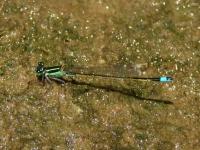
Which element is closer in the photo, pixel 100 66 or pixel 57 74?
pixel 57 74

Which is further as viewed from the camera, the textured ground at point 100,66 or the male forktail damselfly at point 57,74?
the male forktail damselfly at point 57,74

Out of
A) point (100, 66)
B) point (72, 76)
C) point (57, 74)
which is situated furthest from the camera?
point (100, 66)

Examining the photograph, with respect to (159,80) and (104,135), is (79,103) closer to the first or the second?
(104,135)

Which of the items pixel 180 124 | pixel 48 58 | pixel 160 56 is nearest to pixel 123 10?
pixel 160 56

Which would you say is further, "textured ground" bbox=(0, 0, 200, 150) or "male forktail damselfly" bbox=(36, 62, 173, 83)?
"male forktail damselfly" bbox=(36, 62, 173, 83)

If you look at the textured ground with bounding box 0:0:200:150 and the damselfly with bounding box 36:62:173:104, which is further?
the damselfly with bounding box 36:62:173:104

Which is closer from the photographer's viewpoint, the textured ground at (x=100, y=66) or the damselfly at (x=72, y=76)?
the textured ground at (x=100, y=66)

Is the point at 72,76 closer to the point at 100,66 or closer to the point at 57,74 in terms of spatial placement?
the point at 57,74

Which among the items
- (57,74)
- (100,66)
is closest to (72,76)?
(57,74)
